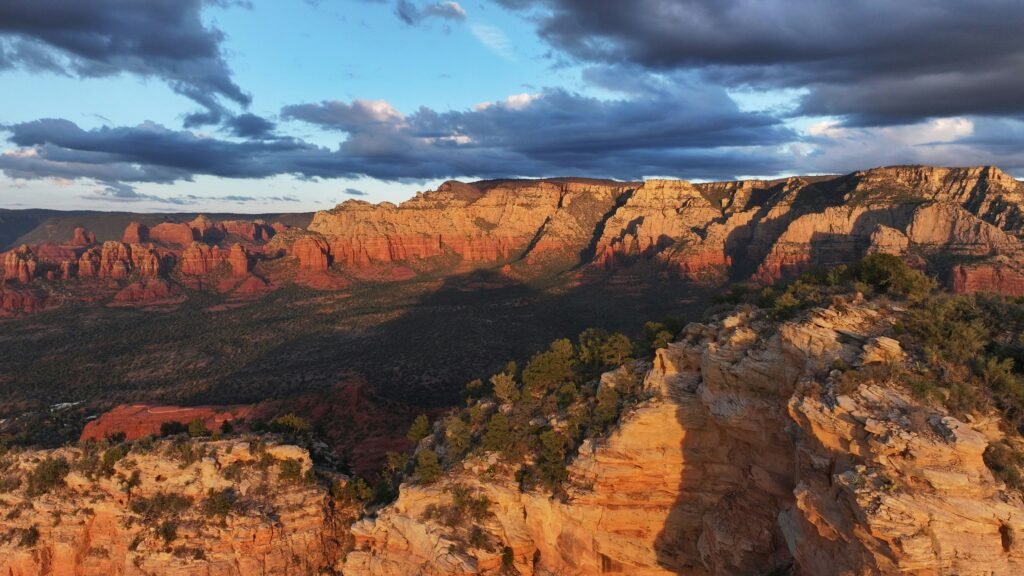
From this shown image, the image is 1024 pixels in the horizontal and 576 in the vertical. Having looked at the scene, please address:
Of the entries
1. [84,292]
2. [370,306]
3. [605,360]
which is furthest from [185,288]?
[605,360]

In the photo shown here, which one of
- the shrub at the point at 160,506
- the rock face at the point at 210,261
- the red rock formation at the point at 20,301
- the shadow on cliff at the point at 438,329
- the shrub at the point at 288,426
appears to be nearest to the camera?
the shrub at the point at 160,506

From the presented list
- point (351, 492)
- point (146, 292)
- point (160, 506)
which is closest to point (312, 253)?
point (146, 292)

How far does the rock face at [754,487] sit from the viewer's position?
1334 centimetres

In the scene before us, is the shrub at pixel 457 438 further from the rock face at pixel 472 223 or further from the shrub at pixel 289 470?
the rock face at pixel 472 223

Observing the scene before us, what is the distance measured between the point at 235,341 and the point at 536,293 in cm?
5713

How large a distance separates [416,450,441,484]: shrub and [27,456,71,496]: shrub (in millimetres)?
19558

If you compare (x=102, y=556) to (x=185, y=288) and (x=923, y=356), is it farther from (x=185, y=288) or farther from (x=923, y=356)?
(x=185, y=288)

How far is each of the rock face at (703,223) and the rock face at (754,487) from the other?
83.5m

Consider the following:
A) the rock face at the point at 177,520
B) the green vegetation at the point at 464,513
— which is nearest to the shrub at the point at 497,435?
the green vegetation at the point at 464,513

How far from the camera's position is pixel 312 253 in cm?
15175

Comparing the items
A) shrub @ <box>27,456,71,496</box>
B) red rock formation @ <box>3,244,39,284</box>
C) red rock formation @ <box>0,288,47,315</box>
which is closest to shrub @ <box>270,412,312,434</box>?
shrub @ <box>27,456,71,496</box>

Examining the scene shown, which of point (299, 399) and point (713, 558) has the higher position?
point (713, 558)

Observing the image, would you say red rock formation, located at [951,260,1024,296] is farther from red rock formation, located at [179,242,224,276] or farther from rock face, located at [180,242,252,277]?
red rock formation, located at [179,242,224,276]

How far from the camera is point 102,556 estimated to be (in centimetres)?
2870
